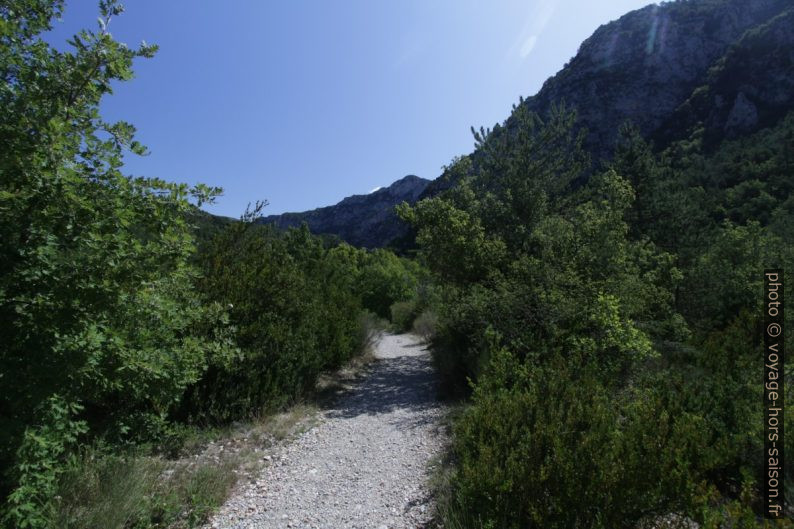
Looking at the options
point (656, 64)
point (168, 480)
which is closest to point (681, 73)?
point (656, 64)

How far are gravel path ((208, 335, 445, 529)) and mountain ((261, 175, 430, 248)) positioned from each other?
128 meters

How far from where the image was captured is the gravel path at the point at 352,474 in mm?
4000

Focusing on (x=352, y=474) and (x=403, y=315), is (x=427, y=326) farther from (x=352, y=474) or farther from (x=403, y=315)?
(x=352, y=474)

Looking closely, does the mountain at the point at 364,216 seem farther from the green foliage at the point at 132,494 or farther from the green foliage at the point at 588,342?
the green foliage at the point at 132,494

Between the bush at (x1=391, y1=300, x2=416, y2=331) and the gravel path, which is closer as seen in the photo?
the gravel path

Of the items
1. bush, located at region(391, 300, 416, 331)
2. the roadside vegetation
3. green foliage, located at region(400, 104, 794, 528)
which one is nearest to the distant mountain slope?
bush, located at region(391, 300, 416, 331)

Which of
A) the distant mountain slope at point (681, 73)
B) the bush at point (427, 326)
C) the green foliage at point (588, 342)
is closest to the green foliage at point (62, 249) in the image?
the green foliage at point (588, 342)

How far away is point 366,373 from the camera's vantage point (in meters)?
11.9

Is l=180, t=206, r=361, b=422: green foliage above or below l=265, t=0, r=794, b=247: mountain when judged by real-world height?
below

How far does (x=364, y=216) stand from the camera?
535 feet

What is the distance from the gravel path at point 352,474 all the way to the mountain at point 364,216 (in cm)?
12836

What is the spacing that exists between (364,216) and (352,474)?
525ft

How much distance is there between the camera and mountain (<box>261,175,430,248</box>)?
145 meters

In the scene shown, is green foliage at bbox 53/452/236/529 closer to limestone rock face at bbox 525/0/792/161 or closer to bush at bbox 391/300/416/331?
bush at bbox 391/300/416/331
